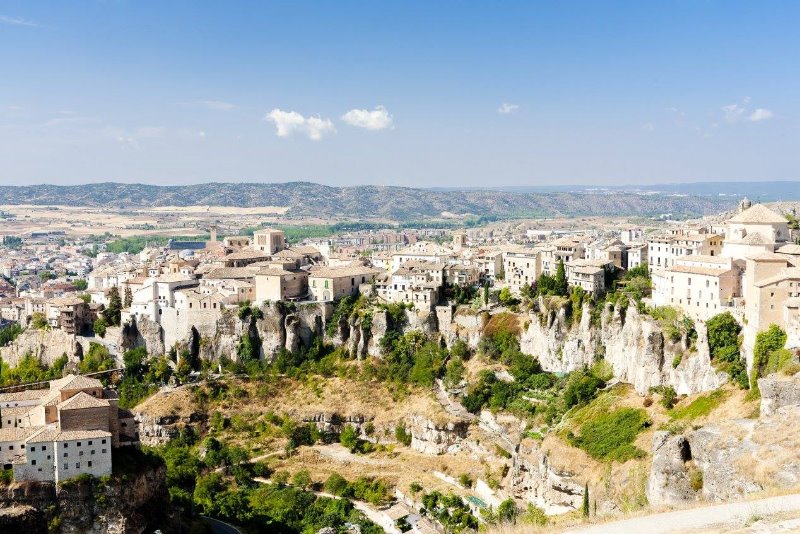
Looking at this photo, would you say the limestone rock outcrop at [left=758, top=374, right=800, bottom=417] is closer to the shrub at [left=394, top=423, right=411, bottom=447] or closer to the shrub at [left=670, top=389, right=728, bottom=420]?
the shrub at [left=670, top=389, right=728, bottom=420]

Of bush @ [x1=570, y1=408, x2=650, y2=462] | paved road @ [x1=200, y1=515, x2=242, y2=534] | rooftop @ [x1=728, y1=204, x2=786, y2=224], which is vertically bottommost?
paved road @ [x1=200, y1=515, x2=242, y2=534]

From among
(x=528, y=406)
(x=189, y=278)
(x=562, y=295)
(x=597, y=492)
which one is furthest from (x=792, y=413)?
(x=189, y=278)

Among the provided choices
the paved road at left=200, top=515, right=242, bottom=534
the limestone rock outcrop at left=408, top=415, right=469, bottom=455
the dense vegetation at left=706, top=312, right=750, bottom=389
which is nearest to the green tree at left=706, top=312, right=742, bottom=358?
the dense vegetation at left=706, top=312, right=750, bottom=389

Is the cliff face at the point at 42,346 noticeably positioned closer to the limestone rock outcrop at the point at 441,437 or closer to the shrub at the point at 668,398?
the limestone rock outcrop at the point at 441,437

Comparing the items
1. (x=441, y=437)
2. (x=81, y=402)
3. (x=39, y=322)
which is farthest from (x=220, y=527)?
(x=39, y=322)

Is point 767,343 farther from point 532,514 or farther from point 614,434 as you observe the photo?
point 532,514

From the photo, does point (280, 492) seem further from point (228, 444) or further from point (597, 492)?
point (597, 492)
